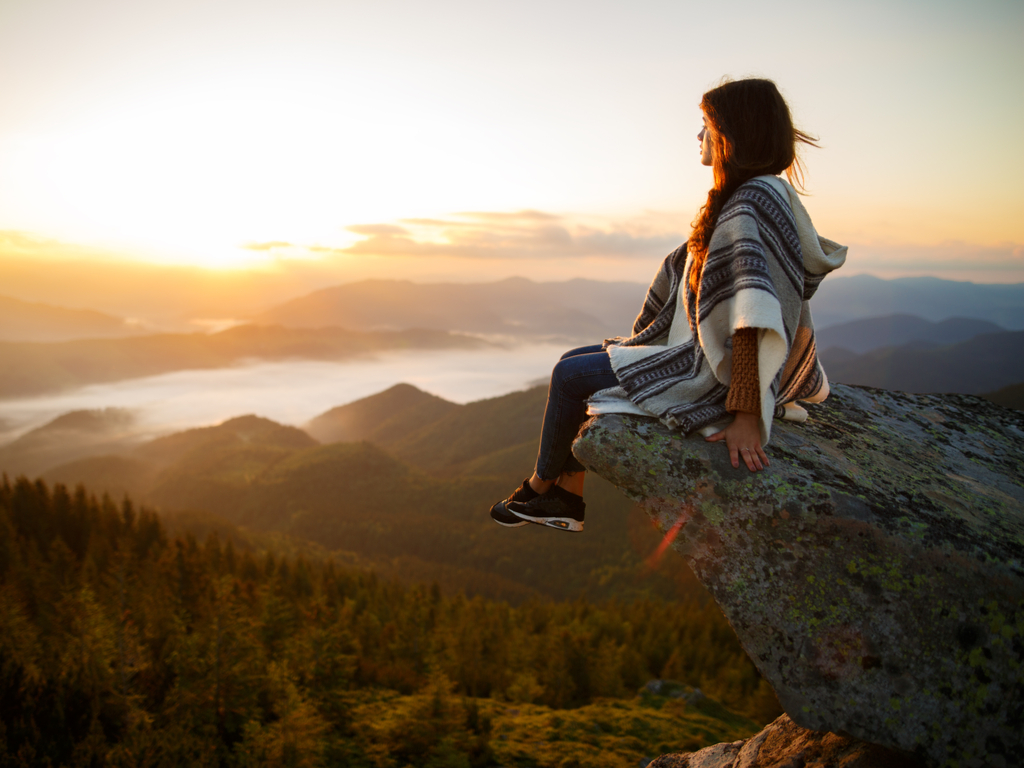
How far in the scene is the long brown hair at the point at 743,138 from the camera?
359 cm

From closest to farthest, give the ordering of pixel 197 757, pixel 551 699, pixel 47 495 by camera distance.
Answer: pixel 197 757
pixel 551 699
pixel 47 495

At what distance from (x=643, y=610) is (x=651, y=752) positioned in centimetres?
5038

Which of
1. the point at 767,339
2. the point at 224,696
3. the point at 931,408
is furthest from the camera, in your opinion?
the point at 224,696

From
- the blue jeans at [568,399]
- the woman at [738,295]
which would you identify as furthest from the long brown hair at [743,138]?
the blue jeans at [568,399]

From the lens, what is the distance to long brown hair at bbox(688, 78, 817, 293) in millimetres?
3588

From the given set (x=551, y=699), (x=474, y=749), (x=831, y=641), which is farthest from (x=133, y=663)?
(x=551, y=699)

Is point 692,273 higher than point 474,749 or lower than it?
higher

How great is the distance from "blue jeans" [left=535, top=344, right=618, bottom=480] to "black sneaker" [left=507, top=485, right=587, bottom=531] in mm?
264

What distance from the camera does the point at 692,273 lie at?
3.95 meters

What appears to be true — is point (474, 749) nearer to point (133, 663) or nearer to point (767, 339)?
point (133, 663)

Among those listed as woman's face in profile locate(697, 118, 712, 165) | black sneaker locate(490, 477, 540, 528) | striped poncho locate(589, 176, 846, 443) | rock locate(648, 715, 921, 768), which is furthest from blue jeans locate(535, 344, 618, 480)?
rock locate(648, 715, 921, 768)

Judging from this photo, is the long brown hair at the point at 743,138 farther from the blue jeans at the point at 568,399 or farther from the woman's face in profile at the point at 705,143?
the blue jeans at the point at 568,399

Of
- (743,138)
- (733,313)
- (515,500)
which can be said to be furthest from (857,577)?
(743,138)

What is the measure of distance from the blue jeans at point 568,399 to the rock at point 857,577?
411 mm
